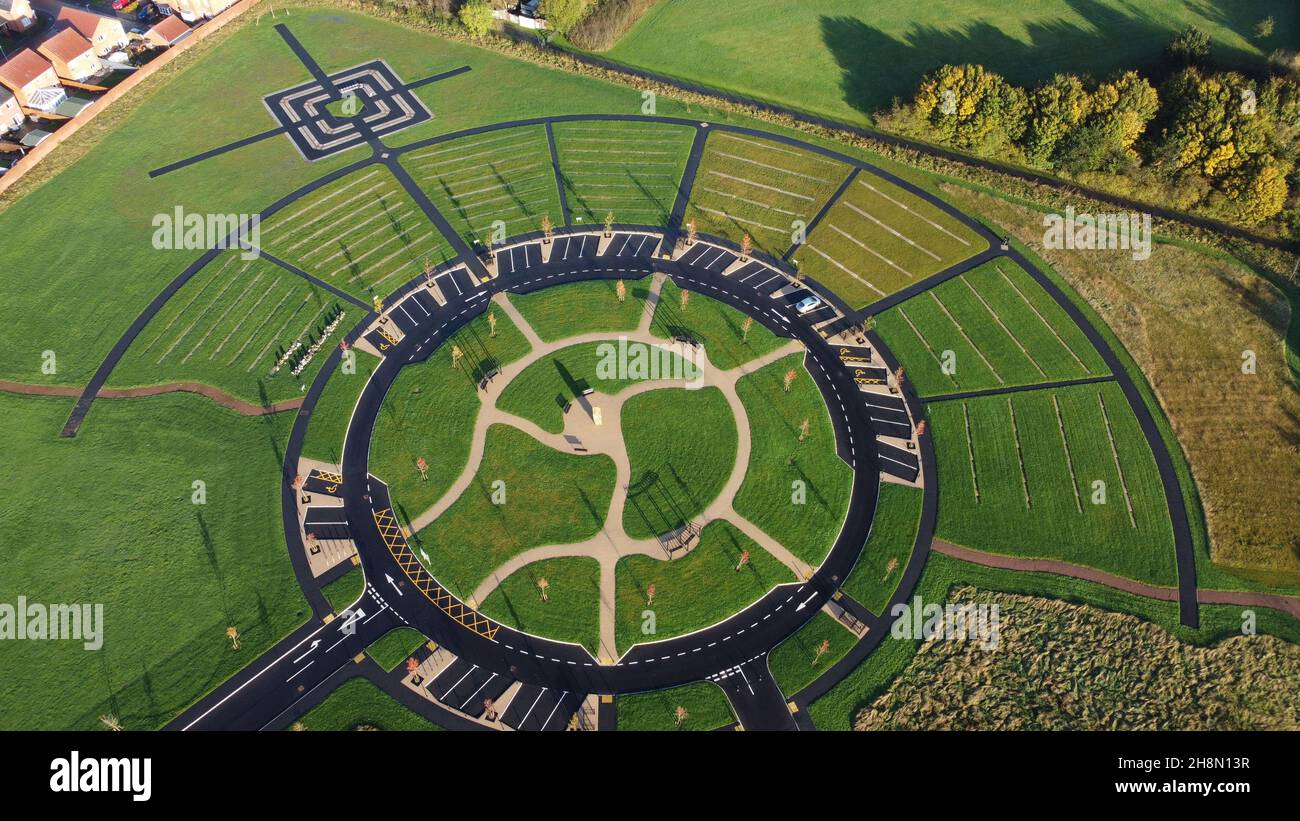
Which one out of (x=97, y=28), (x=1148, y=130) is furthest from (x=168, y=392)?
(x=1148, y=130)

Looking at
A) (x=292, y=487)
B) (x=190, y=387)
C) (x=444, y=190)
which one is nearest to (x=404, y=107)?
(x=444, y=190)

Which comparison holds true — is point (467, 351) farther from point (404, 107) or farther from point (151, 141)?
point (151, 141)

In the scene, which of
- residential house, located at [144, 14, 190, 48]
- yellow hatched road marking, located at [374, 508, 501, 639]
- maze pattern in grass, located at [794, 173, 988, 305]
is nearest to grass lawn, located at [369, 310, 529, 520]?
yellow hatched road marking, located at [374, 508, 501, 639]

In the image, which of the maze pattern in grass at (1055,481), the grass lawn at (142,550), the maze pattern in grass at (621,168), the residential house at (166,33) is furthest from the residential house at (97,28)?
the maze pattern in grass at (1055,481)

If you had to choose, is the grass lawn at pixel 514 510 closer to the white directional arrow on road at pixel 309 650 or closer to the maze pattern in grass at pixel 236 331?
the white directional arrow on road at pixel 309 650

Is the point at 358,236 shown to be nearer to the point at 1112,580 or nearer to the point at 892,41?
the point at 892,41

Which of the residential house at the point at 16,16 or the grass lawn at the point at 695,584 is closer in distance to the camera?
the grass lawn at the point at 695,584

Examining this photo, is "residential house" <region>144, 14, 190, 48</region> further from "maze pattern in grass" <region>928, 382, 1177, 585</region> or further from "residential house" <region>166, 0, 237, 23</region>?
"maze pattern in grass" <region>928, 382, 1177, 585</region>
